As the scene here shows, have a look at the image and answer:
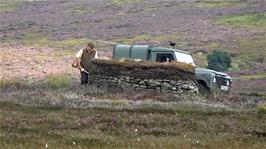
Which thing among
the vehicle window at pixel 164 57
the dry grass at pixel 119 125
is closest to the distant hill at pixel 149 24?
the vehicle window at pixel 164 57

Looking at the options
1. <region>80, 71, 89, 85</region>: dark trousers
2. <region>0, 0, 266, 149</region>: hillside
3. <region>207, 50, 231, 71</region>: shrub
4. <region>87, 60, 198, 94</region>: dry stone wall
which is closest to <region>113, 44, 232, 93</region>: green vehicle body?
<region>0, 0, 266, 149</region>: hillside

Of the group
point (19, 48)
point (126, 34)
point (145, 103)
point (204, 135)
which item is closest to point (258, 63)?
point (126, 34)

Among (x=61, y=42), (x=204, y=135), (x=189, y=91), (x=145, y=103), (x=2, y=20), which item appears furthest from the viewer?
(x=2, y=20)

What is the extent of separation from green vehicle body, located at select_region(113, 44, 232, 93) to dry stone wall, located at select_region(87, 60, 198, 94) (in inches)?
76.2

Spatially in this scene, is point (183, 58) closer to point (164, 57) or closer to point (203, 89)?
point (164, 57)

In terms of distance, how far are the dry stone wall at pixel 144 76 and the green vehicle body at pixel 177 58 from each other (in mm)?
1935

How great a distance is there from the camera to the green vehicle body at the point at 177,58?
A: 1230 inches

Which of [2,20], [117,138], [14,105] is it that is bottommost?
[2,20]

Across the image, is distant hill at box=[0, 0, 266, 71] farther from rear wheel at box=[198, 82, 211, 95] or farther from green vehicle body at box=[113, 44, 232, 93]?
rear wheel at box=[198, 82, 211, 95]

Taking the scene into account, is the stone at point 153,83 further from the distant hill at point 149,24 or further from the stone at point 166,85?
the distant hill at point 149,24

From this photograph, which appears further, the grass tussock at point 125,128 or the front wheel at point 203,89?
the front wheel at point 203,89

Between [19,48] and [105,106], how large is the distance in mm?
49831

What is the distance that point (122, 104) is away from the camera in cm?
2180

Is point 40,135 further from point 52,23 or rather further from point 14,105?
point 52,23
